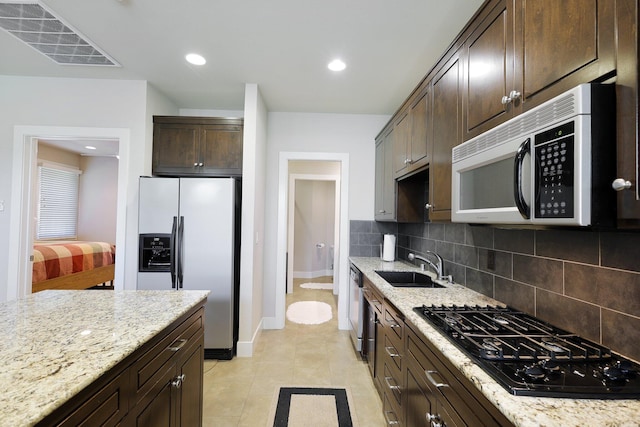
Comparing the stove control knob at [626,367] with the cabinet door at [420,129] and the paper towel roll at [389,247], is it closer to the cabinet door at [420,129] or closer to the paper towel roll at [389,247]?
the cabinet door at [420,129]

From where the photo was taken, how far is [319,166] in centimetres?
563

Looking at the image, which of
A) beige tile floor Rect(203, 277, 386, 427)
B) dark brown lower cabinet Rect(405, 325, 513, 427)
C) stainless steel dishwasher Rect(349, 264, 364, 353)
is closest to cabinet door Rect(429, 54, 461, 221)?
dark brown lower cabinet Rect(405, 325, 513, 427)

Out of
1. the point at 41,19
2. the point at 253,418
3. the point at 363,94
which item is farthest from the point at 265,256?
the point at 41,19

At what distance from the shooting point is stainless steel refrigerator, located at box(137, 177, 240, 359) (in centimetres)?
284

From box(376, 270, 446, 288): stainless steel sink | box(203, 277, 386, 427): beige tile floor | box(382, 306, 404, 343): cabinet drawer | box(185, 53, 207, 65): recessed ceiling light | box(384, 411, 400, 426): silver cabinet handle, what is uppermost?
box(185, 53, 207, 65): recessed ceiling light

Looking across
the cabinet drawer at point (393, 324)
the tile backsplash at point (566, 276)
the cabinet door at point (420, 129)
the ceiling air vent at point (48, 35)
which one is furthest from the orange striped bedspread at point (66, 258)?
the tile backsplash at point (566, 276)

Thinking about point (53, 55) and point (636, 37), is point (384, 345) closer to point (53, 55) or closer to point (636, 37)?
point (636, 37)

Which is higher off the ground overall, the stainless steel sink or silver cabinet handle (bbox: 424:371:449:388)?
the stainless steel sink

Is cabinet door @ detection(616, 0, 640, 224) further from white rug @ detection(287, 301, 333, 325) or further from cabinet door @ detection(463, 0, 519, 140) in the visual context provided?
white rug @ detection(287, 301, 333, 325)

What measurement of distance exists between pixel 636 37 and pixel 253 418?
2.58 meters

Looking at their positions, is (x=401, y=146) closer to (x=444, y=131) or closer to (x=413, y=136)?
(x=413, y=136)

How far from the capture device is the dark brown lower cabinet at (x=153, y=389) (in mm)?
835

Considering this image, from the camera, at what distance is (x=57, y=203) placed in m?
5.78

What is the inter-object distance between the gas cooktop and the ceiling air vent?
10.2ft
